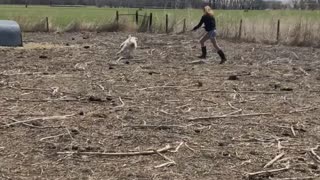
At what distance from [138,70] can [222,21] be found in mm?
14856

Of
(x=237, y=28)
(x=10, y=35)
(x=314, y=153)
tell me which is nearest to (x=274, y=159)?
(x=314, y=153)

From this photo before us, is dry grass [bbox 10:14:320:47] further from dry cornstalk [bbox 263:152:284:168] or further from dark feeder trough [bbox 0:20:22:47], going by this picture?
dry cornstalk [bbox 263:152:284:168]

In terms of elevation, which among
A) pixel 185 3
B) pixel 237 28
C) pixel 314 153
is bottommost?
pixel 185 3

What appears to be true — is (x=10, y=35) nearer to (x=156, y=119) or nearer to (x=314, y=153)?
(x=156, y=119)

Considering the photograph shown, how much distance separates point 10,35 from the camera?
62.4 feet

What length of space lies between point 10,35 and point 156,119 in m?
12.3

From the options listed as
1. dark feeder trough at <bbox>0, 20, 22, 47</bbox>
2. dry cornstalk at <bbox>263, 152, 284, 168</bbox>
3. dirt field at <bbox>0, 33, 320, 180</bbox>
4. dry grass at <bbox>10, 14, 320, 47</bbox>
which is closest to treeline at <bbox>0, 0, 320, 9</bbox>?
dry grass at <bbox>10, 14, 320, 47</bbox>

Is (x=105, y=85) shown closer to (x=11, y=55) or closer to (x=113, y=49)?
(x=11, y=55)

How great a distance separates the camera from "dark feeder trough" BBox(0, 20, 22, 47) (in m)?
18.8

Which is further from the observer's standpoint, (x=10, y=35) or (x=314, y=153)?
(x=10, y=35)

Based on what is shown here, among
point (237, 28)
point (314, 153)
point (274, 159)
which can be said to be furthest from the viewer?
point (237, 28)

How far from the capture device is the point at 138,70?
13586mm

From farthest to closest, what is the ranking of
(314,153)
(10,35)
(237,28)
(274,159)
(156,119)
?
(237,28) → (10,35) → (156,119) → (314,153) → (274,159)

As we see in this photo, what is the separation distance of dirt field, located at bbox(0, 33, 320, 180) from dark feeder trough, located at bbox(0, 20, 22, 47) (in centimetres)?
357
